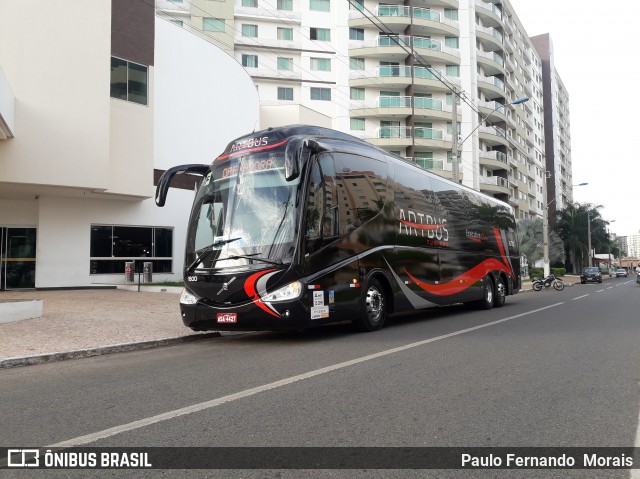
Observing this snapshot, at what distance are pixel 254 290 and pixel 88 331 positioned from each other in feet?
12.8

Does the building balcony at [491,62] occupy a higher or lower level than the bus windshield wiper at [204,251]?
higher

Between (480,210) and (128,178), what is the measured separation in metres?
13.5

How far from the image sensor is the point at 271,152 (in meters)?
8.75

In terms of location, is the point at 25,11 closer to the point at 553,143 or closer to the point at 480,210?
the point at 480,210

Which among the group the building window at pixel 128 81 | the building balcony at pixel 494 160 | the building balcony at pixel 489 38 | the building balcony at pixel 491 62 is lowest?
the building window at pixel 128 81

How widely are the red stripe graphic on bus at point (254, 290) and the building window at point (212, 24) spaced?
4246 cm

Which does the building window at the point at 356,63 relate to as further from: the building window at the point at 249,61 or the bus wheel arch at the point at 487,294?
the bus wheel arch at the point at 487,294

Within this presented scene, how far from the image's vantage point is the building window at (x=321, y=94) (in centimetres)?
4756

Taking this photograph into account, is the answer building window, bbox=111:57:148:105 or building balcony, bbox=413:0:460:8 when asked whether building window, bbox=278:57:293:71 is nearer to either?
building balcony, bbox=413:0:460:8

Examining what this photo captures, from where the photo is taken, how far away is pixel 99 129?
1841 centimetres

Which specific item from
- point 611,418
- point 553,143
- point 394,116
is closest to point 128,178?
point 611,418

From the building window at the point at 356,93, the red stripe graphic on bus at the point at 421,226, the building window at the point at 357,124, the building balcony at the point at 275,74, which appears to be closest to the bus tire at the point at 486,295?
the red stripe graphic on bus at the point at 421,226

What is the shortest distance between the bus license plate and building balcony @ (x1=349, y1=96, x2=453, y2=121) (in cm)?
4025

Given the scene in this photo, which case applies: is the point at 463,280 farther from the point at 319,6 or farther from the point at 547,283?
the point at 319,6
